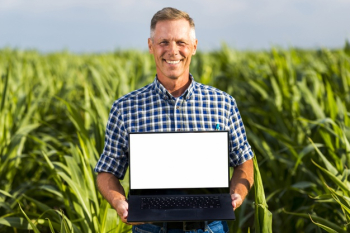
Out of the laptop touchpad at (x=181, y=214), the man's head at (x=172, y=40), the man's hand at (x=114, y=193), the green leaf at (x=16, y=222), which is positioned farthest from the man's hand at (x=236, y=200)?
the green leaf at (x=16, y=222)

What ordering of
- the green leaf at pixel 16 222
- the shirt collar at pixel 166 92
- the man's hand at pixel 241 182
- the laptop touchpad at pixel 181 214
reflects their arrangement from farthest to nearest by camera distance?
the green leaf at pixel 16 222 → the shirt collar at pixel 166 92 → the man's hand at pixel 241 182 → the laptop touchpad at pixel 181 214

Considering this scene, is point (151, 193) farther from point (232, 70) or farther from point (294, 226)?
point (232, 70)

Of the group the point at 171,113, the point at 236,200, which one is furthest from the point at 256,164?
the point at 171,113

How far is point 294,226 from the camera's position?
8.77ft

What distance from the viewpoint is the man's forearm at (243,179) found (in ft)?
4.64

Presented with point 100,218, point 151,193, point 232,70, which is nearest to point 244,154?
point 151,193

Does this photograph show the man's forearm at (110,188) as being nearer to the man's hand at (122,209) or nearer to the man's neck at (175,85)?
the man's hand at (122,209)

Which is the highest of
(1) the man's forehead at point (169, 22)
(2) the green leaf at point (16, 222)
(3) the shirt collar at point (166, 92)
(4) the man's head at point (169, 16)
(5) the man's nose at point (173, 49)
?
(4) the man's head at point (169, 16)

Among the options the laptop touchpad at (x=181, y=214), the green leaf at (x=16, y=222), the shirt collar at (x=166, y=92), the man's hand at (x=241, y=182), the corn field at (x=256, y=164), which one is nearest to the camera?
the laptop touchpad at (x=181, y=214)

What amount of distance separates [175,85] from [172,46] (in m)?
0.14

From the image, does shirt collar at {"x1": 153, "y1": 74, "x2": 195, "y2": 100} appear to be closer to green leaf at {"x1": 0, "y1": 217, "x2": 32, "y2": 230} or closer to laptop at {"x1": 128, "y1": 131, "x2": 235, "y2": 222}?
laptop at {"x1": 128, "y1": 131, "x2": 235, "y2": 222}

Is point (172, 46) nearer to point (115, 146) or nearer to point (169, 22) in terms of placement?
point (169, 22)

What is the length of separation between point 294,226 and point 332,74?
2.00m

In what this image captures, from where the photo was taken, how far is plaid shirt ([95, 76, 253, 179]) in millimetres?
1458
